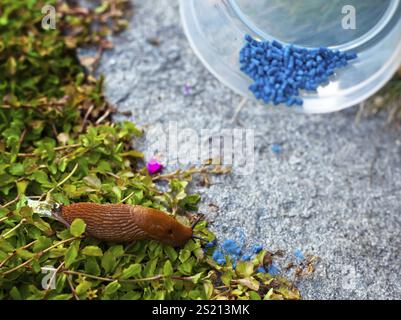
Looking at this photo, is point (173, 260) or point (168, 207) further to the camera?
point (168, 207)

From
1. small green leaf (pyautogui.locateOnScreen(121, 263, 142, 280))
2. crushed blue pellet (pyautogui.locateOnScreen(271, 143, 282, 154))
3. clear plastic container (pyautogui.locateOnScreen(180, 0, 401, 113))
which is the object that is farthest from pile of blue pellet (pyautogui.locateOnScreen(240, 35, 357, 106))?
small green leaf (pyautogui.locateOnScreen(121, 263, 142, 280))

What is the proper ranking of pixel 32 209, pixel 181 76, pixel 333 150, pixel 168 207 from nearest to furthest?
pixel 32 209 → pixel 168 207 → pixel 333 150 → pixel 181 76

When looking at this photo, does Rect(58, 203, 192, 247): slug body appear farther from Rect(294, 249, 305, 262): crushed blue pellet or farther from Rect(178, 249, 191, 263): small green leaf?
Rect(294, 249, 305, 262): crushed blue pellet

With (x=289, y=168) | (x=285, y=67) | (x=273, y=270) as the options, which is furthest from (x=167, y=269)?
(x=285, y=67)

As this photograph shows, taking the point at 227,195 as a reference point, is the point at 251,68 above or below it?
above

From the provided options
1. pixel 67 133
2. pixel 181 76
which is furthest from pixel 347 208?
pixel 67 133

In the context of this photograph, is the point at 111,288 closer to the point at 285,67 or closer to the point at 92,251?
the point at 92,251

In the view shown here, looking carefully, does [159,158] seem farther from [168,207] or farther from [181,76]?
[181,76]
